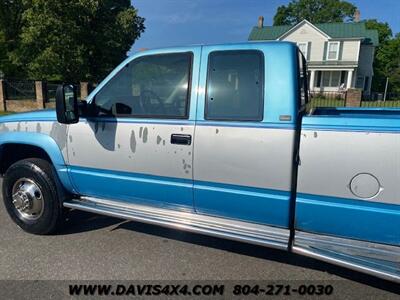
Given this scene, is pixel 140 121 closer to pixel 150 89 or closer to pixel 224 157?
pixel 150 89

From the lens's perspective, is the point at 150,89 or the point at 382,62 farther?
the point at 382,62

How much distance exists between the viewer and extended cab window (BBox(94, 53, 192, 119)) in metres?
3.11

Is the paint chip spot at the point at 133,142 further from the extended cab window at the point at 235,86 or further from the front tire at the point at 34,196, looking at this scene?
the front tire at the point at 34,196

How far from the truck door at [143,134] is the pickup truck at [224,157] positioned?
0.03 feet

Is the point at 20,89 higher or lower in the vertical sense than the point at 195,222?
higher

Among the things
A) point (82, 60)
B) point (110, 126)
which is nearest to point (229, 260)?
point (110, 126)

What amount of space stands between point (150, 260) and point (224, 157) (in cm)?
131

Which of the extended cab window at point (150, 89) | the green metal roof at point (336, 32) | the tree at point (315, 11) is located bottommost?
the extended cab window at point (150, 89)

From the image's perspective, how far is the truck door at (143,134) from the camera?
3061 millimetres

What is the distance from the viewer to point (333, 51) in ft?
111

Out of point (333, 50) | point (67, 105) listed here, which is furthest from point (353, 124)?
point (333, 50)

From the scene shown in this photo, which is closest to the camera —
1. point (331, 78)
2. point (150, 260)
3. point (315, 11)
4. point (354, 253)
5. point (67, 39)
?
point (354, 253)

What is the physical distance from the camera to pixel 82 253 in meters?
3.45

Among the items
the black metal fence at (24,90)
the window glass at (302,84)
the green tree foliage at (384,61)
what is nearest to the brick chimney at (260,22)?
the green tree foliage at (384,61)
